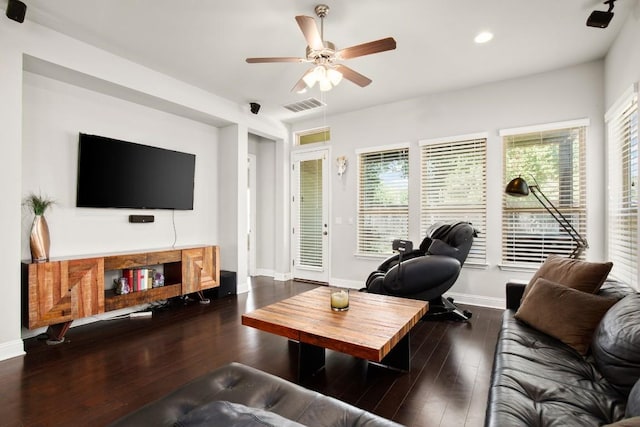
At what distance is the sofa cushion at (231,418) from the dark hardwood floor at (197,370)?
1.17m

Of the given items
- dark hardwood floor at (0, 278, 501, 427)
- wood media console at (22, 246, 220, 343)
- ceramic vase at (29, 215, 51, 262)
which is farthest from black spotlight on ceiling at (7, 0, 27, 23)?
dark hardwood floor at (0, 278, 501, 427)

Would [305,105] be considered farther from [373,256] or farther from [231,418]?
[231,418]

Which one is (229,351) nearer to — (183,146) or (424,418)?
(424,418)

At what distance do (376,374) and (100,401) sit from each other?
1.83 meters

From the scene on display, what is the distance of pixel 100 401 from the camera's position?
6.53 feet

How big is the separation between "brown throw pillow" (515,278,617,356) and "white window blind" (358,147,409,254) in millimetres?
2543

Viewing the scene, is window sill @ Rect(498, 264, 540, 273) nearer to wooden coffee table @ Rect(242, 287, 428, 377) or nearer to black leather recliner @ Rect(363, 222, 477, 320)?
black leather recliner @ Rect(363, 222, 477, 320)

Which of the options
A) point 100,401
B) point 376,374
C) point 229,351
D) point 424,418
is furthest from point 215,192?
point 424,418

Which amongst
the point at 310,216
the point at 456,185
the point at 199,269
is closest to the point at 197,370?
the point at 199,269

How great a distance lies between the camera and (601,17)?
8.05ft

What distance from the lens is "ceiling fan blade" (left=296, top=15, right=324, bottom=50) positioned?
2.10m

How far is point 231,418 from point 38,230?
3.06m

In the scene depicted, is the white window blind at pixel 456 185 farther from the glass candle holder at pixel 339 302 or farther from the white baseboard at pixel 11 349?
the white baseboard at pixel 11 349

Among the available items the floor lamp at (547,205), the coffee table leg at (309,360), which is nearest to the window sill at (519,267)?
the floor lamp at (547,205)
